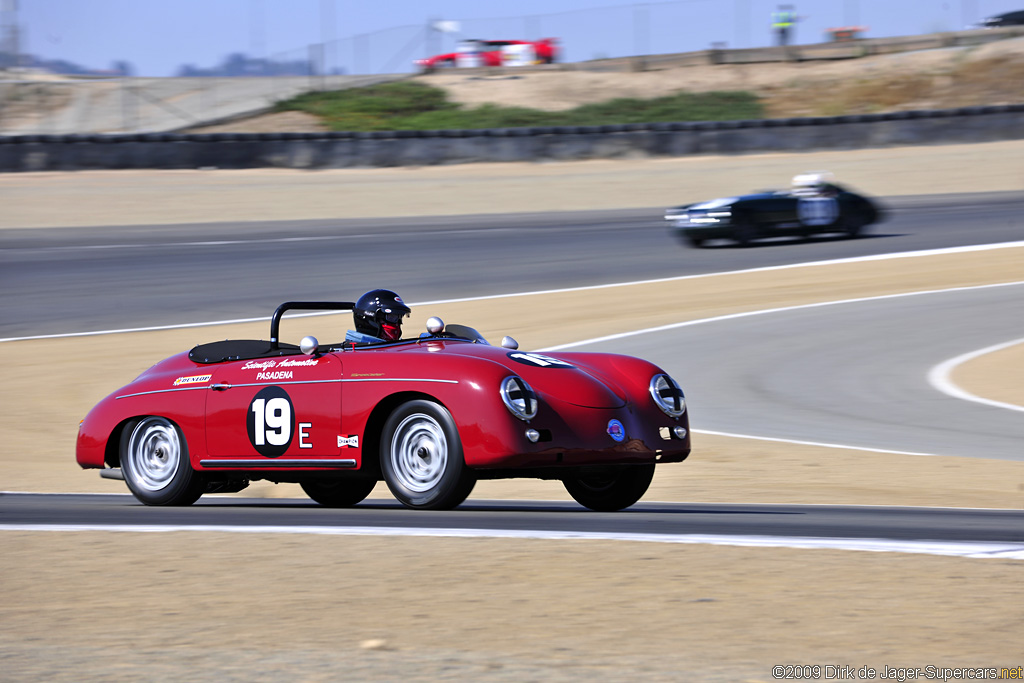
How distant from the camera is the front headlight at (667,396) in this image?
7.56 meters

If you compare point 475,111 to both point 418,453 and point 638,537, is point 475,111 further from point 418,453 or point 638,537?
point 638,537

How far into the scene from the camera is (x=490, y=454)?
6.75 metres

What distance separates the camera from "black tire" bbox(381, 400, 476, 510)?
6.93m

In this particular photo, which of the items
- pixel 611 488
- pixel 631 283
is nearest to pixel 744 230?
pixel 631 283

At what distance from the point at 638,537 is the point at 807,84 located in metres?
44.3

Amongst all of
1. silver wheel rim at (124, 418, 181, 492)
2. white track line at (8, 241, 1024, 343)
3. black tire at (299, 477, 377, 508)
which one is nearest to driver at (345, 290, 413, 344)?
black tire at (299, 477, 377, 508)

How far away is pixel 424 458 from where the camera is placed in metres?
7.11

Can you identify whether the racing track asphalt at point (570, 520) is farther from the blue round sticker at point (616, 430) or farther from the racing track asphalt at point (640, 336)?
the blue round sticker at point (616, 430)

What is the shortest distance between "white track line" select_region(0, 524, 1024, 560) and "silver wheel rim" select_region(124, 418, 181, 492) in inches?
36.5

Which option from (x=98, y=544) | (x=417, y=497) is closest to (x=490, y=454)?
(x=417, y=497)

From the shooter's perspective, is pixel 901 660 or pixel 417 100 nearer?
pixel 901 660

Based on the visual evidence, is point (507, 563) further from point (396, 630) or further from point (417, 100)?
point (417, 100)

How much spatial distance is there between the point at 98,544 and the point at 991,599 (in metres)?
4.00

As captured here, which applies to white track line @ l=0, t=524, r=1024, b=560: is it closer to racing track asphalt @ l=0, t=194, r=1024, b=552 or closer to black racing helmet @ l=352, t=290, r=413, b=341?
racing track asphalt @ l=0, t=194, r=1024, b=552
